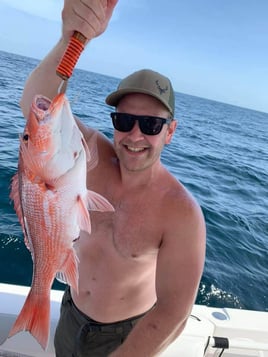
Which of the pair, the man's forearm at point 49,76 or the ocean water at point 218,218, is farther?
the ocean water at point 218,218

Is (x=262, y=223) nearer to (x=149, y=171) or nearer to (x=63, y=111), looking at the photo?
(x=149, y=171)

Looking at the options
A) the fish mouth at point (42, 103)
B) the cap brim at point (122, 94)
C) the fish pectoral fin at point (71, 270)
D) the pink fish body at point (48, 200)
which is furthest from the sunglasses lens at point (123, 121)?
the fish pectoral fin at point (71, 270)

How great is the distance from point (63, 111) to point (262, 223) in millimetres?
6871

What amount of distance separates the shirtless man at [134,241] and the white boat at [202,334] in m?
0.31

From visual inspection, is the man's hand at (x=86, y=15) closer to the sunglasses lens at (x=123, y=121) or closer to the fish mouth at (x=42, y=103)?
the fish mouth at (x=42, y=103)

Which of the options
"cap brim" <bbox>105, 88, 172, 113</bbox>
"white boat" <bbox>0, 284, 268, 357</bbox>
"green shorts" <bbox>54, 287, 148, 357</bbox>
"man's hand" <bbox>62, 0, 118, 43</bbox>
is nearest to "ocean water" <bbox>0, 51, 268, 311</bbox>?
"man's hand" <bbox>62, 0, 118, 43</bbox>

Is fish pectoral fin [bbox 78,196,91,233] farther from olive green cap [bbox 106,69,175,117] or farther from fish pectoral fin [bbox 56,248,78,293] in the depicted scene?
olive green cap [bbox 106,69,175,117]

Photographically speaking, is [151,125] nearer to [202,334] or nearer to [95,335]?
[95,335]

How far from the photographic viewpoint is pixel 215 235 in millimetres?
6262

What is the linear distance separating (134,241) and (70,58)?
1277 mm

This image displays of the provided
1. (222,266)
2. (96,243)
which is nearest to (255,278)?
(222,266)

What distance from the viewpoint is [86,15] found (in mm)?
1427

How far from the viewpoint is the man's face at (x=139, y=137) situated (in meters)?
2.07

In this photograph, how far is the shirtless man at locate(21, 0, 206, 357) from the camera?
2041mm
